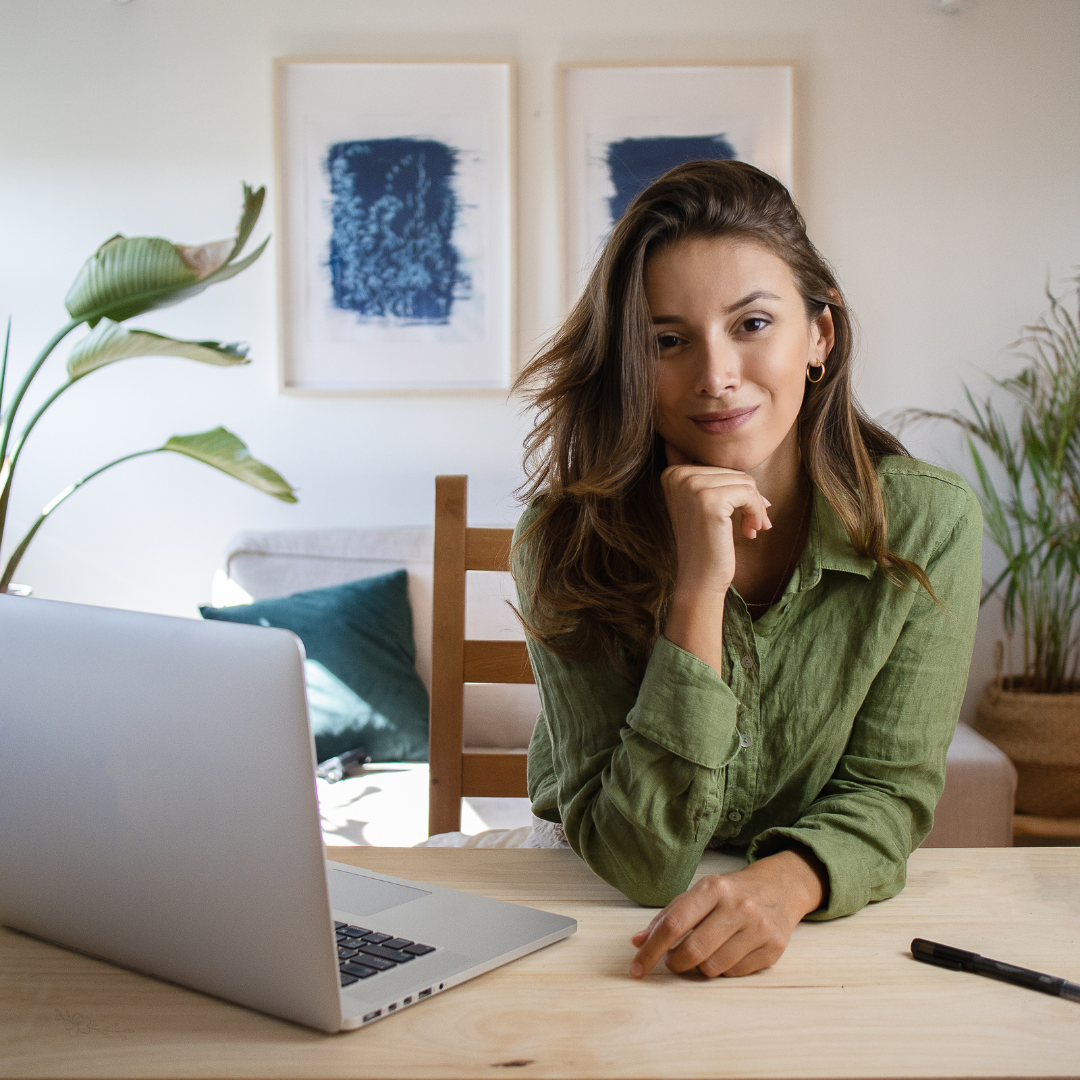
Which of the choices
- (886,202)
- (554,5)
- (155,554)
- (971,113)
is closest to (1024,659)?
(886,202)

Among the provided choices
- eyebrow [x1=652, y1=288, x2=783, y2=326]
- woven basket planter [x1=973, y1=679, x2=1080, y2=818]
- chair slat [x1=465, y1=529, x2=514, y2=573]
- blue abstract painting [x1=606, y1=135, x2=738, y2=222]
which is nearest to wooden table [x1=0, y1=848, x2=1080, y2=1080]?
eyebrow [x1=652, y1=288, x2=783, y2=326]

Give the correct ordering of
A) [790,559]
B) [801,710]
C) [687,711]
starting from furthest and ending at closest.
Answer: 1. [790,559]
2. [801,710]
3. [687,711]

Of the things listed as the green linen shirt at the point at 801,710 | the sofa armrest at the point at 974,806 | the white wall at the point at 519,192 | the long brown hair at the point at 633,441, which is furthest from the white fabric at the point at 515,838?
the white wall at the point at 519,192

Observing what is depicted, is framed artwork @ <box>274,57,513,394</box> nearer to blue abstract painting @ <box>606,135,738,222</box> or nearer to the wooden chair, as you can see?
blue abstract painting @ <box>606,135,738,222</box>

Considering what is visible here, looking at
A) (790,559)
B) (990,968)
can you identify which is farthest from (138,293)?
(990,968)

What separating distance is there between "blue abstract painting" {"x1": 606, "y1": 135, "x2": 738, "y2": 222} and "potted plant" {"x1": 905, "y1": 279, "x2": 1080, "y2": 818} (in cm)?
88

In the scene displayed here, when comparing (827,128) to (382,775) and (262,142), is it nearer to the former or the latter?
(262,142)

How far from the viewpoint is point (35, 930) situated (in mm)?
792

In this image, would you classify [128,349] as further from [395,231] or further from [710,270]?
[710,270]

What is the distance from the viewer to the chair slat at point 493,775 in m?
1.46

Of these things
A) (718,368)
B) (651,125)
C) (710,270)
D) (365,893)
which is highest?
(651,125)

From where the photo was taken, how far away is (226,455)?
239 cm

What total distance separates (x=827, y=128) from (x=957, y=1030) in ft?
8.77

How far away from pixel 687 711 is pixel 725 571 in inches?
5.9
